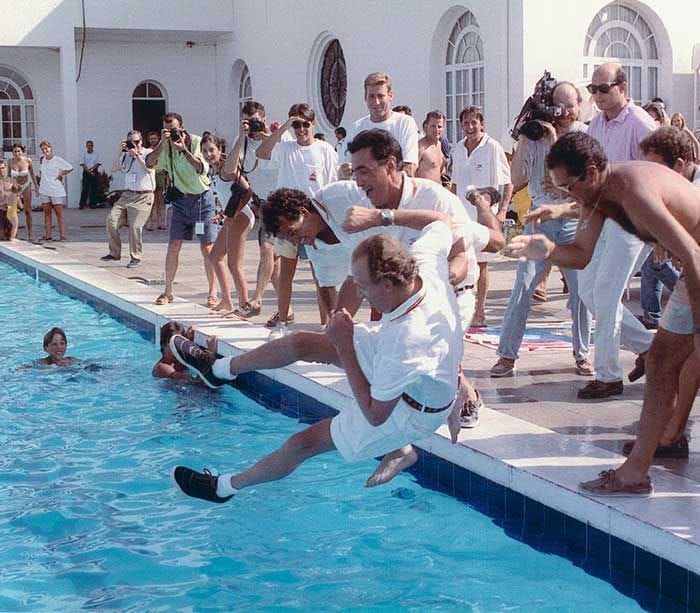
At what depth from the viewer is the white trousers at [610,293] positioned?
5.83m

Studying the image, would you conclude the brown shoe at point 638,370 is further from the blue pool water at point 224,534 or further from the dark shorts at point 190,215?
the dark shorts at point 190,215

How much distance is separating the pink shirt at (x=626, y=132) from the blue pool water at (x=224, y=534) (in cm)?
242

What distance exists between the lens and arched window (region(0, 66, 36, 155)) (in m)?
26.3

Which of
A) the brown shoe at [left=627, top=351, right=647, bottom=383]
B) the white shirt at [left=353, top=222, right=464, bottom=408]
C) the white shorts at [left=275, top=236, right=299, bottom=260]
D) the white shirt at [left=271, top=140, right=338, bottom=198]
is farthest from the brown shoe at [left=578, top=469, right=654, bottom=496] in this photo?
the white shirt at [left=271, top=140, right=338, bottom=198]

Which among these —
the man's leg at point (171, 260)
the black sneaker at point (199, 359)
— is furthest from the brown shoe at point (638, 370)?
the man's leg at point (171, 260)

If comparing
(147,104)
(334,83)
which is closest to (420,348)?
(334,83)

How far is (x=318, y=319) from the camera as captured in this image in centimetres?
901

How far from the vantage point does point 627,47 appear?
1650 cm

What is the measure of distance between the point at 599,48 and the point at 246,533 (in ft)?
42.4

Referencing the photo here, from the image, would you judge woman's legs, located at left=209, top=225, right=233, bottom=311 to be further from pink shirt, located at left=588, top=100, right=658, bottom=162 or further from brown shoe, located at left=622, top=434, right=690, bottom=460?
brown shoe, located at left=622, top=434, right=690, bottom=460

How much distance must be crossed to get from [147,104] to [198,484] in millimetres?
23106

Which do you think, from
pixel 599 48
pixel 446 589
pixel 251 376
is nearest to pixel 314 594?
pixel 446 589

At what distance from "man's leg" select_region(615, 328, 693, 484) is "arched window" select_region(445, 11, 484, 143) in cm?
Answer: 1249

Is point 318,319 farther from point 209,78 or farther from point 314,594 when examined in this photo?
point 209,78
